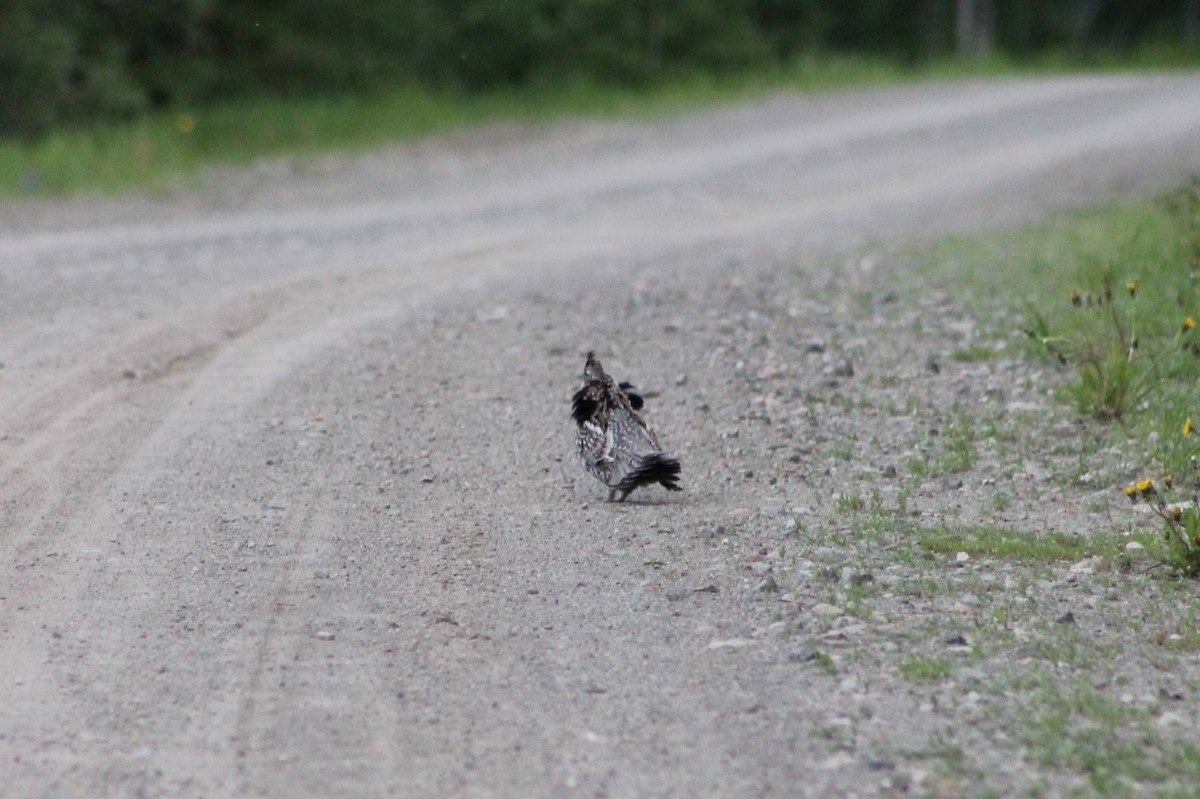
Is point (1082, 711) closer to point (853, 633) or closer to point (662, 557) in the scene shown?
point (853, 633)

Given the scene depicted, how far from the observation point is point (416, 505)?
709cm

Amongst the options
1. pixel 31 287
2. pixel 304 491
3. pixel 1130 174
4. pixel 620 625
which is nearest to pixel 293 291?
pixel 31 287

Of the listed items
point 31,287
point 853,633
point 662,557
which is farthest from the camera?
point 31,287

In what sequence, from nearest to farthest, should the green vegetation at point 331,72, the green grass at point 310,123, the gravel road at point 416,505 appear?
the gravel road at point 416,505 → the green grass at point 310,123 → the green vegetation at point 331,72

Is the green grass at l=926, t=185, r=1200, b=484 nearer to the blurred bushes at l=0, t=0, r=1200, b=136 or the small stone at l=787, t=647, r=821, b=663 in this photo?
the small stone at l=787, t=647, r=821, b=663

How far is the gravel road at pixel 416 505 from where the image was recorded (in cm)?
460

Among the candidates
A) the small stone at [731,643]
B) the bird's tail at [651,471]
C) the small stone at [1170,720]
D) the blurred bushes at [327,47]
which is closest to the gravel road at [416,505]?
the small stone at [731,643]

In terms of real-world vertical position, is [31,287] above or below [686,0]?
below

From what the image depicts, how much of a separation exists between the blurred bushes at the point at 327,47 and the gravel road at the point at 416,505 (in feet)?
20.0

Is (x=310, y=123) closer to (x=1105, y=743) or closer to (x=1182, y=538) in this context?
(x=1182, y=538)

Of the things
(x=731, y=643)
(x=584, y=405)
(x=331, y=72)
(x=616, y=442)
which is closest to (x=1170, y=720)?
(x=731, y=643)

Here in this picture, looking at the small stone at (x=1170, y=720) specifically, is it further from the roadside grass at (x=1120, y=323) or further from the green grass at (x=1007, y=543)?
the green grass at (x=1007, y=543)

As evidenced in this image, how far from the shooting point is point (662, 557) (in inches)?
253

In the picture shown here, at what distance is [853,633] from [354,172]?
46.7 ft
